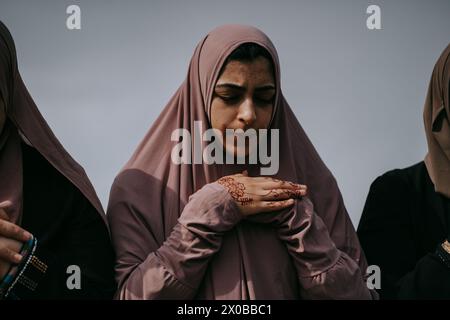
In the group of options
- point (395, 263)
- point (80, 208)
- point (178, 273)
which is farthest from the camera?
point (395, 263)

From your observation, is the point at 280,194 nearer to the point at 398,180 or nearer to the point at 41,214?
the point at 398,180

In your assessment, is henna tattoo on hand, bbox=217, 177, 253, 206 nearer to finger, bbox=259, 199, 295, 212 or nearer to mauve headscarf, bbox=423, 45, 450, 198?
finger, bbox=259, 199, 295, 212

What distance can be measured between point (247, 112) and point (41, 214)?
2.66ft

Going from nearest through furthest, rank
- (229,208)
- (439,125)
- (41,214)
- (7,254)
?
(7,254) < (229,208) < (41,214) < (439,125)

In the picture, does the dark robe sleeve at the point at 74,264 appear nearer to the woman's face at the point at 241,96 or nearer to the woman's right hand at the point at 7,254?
the woman's right hand at the point at 7,254

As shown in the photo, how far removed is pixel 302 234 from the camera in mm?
3236

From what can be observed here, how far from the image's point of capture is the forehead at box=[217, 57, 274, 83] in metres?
3.38

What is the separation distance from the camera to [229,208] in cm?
319

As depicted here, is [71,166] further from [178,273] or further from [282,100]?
[282,100]

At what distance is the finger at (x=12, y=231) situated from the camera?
3084mm

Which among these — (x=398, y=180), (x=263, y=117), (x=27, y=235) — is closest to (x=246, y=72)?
(x=263, y=117)
